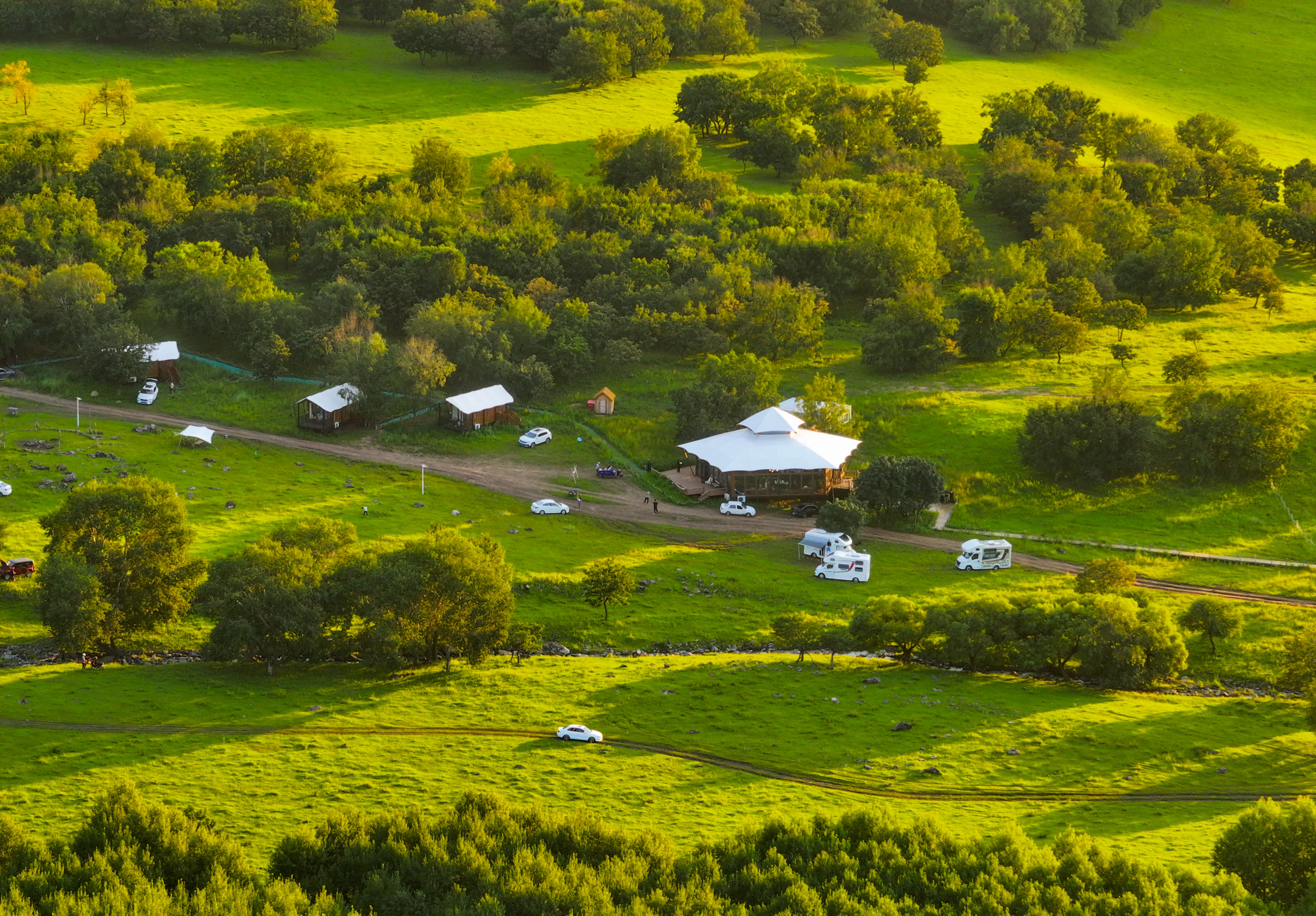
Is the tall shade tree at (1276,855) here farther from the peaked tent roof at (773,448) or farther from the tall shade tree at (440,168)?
the tall shade tree at (440,168)

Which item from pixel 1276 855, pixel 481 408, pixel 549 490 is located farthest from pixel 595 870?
pixel 481 408

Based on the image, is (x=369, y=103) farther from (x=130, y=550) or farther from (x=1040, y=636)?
(x=1040, y=636)

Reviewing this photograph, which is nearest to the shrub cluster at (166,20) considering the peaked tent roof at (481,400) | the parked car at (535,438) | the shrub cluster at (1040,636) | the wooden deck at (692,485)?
the peaked tent roof at (481,400)

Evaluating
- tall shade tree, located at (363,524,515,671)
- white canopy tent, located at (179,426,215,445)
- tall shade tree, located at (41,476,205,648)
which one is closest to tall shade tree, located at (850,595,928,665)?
tall shade tree, located at (363,524,515,671)

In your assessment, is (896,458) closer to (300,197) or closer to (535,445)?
(535,445)

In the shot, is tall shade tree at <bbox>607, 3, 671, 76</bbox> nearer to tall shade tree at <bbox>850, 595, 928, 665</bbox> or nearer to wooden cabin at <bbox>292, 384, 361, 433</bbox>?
wooden cabin at <bbox>292, 384, 361, 433</bbox>

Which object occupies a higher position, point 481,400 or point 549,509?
point 481,400

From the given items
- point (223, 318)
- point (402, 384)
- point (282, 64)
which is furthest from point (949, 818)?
point (282, 64)
